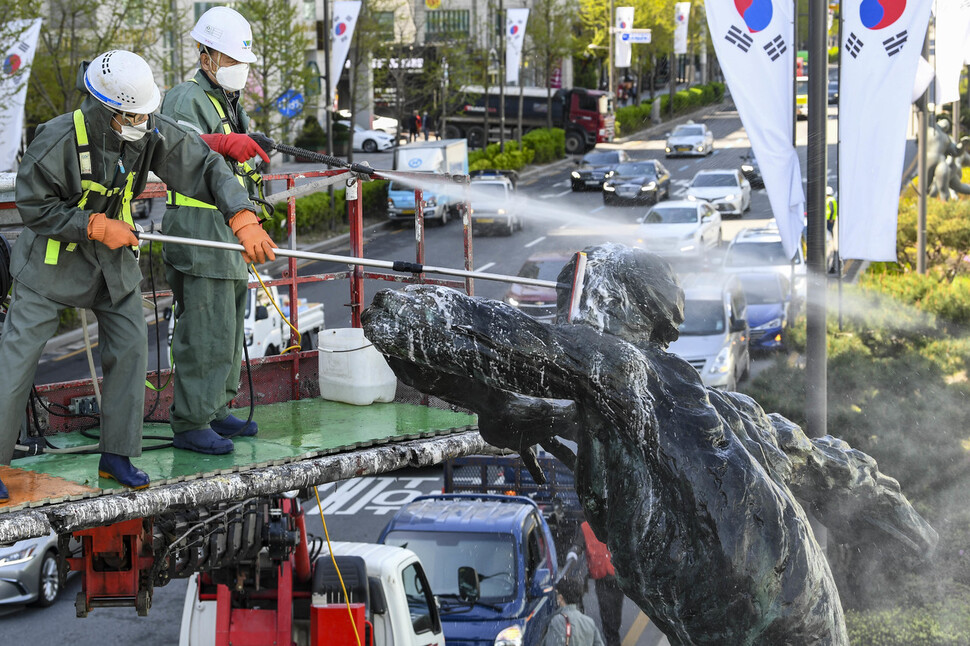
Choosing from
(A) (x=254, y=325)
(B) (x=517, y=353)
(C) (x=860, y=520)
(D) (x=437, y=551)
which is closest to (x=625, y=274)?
(B) (x=517, y=353)

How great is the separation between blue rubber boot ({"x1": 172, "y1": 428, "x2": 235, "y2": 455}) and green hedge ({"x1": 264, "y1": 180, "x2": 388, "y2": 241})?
22652 millimetres

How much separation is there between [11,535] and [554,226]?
1262 inches

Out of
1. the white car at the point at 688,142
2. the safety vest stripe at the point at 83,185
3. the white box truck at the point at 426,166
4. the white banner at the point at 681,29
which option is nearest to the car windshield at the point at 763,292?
the white box truck at the point at 426,166

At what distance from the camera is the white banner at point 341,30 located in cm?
2920

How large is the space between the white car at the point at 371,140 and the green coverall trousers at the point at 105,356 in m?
47.1

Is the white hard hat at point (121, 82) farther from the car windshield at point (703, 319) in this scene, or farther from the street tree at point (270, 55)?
the street tree at point (270, 55)

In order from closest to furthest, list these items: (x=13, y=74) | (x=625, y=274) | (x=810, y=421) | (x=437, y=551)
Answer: (x=625, y=274) < (x=810, y=421) < (x=437, y=551) < (x=13, y=74)

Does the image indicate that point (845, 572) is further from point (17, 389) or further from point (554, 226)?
point (554, 226)

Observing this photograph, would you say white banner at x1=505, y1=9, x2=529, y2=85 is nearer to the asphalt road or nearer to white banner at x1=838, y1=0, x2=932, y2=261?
the asphalt road

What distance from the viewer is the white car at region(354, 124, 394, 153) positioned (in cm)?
5163

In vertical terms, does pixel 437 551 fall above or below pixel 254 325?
below

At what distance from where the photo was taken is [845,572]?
4750 mm

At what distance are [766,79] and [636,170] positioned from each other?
26.6 meters

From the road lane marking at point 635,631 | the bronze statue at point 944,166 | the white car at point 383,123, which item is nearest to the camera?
the road lane marking at point 635,631
